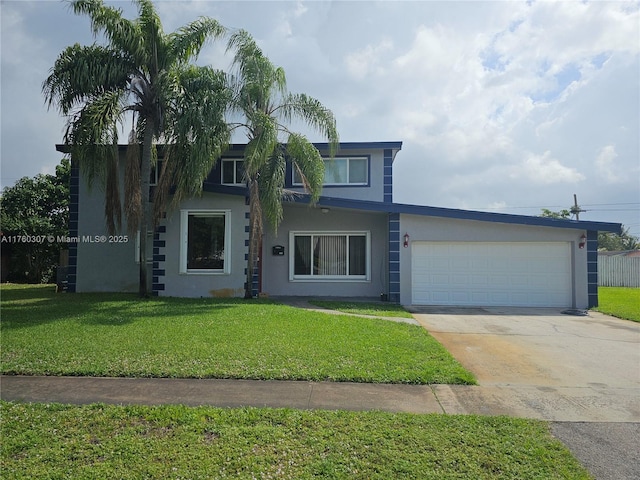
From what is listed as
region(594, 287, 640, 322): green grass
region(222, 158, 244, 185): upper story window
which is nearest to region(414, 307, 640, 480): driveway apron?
region(594, 287, 640, 322): green grass

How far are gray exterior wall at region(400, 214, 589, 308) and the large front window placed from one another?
6.40 ft

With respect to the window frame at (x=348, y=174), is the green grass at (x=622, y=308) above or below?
below

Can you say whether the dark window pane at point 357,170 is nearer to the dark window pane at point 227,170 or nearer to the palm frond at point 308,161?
the palm frond at point 308,161

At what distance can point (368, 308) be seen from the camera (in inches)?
464

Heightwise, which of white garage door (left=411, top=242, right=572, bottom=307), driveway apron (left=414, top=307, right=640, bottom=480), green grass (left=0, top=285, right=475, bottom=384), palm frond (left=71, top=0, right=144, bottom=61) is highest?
palm frond (left=71, top=0, right=144, bottom=61)

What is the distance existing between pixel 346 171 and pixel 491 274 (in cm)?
615

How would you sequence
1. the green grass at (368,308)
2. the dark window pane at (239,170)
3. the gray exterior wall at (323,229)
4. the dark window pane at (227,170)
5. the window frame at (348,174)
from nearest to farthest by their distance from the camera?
1. the green grass at (368,308)
2. the gray exterior wall at (323,229)
3. the window frame at (348,174)
4. the dark window pane at (239,170)
5. the dark window pane at (227,170)

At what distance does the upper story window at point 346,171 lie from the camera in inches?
615

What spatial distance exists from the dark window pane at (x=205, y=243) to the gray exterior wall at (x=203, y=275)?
0.31 metres

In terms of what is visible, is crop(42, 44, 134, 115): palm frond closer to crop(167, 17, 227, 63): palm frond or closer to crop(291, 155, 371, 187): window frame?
crop(167, 17, 227, 63): palm frond

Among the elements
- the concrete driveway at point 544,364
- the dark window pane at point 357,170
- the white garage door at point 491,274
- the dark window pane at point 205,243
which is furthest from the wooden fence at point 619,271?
the dark window pane at point 205,243

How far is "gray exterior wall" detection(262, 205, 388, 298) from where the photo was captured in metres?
15.0

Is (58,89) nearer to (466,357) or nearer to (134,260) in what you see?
(134,260)

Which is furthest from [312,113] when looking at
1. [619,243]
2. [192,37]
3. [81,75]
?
[619,243]
